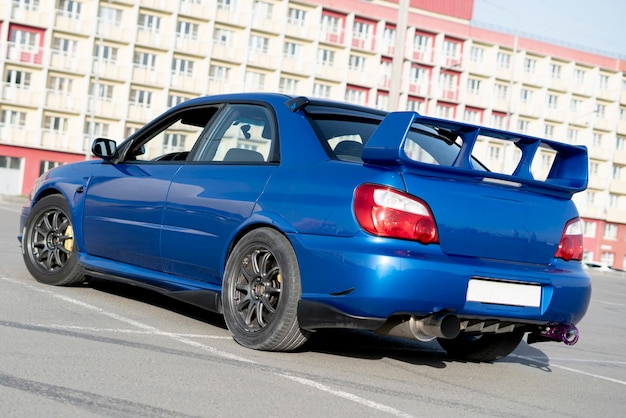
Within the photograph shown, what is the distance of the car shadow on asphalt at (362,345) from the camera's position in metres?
5.88

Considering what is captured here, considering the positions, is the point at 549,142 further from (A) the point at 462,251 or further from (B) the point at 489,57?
(B) the point at 489,57

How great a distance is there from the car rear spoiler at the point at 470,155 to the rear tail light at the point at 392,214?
179mm

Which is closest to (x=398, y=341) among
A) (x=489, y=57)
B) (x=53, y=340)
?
(x=53, y=340)

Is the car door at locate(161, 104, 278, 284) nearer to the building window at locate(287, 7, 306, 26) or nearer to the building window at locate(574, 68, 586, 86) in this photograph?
the building window at locate(287, 7, 306, 26)

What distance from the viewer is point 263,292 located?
5.49 meters

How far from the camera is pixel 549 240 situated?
551 cm

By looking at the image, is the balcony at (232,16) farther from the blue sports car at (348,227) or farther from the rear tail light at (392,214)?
the rear tail light at (392,214)

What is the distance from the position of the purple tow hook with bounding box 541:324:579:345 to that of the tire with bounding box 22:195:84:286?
3.54 meters

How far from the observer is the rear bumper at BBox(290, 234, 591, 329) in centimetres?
488

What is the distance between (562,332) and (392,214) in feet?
4.53

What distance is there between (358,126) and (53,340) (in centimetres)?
219

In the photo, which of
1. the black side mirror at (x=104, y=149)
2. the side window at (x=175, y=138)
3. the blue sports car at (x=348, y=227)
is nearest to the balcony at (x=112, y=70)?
the black side mirror at (x=104, y=149)

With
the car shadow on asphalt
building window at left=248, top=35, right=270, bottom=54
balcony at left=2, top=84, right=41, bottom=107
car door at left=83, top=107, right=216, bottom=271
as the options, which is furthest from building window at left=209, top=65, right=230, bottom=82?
car door at left=83, top=107, right=216, bottom=271

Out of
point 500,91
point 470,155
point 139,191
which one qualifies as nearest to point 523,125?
point 500,91
